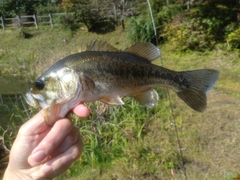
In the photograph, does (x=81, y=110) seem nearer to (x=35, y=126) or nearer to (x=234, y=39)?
(x=35, y=126)

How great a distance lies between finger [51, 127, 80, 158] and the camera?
1862 mm

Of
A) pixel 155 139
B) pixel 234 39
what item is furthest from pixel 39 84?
pixel 234 39

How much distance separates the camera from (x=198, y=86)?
178 centimetres

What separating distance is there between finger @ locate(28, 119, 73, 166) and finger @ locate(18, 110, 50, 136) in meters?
0.21

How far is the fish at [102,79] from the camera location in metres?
1.55

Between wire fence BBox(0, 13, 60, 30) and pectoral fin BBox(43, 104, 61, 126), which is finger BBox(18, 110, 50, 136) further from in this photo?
wire fence BBox(0, 13, 60, 30)

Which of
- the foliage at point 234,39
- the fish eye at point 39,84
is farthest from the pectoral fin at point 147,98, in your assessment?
the foliage at point 234,39

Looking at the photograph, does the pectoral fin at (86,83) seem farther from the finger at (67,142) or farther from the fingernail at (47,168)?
the fingernail at (47,168)

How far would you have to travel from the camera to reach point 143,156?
452 centimetres

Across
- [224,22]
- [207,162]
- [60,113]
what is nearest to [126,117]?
[207,162]

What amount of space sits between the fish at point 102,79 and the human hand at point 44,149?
84 millimetres

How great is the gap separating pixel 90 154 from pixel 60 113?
10.5ft

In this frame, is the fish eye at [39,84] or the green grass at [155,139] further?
the green grass at [155,139]

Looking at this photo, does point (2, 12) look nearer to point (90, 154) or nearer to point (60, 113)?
point (90, 154)
